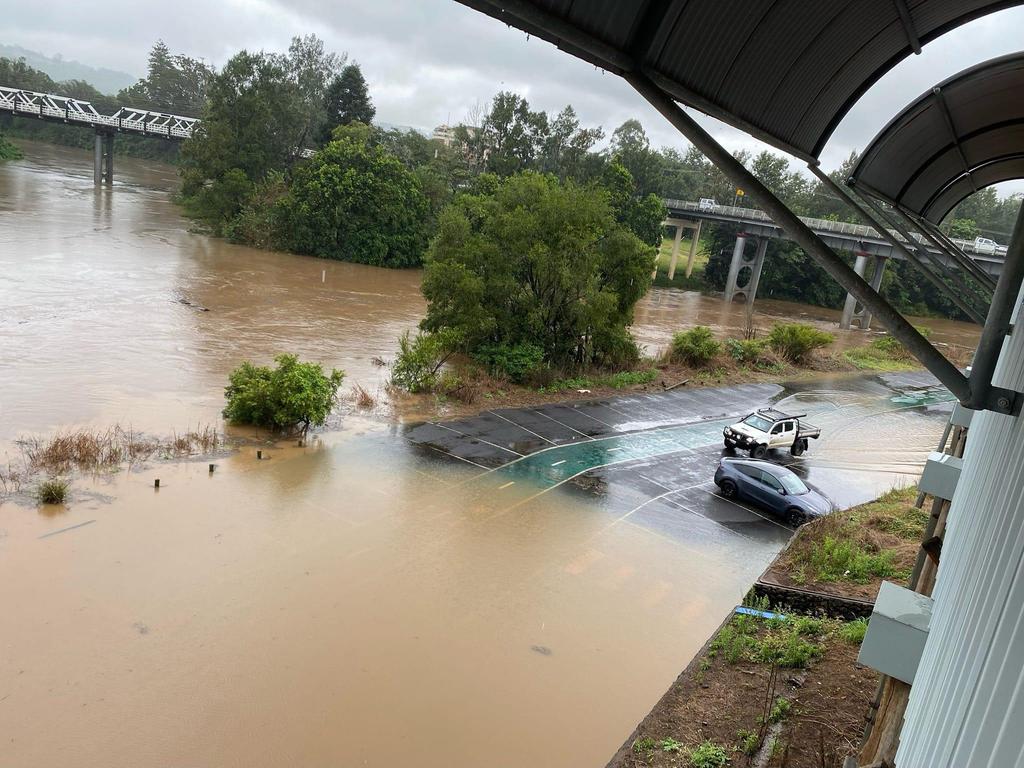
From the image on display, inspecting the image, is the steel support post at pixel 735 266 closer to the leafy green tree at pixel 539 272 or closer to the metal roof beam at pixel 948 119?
the leafy green tree at pixel 539 272

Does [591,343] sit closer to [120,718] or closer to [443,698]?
[443,698]

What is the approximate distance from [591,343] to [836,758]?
2218cm

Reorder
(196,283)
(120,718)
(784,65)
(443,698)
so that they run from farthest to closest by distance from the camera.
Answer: (196,283) < (443,698) < (120,718) < (784,65)

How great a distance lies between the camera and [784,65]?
6012mm

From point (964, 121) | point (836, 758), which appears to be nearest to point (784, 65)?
point (964, 121)

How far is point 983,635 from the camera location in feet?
10.0

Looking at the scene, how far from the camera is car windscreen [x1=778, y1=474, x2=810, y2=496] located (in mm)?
17578

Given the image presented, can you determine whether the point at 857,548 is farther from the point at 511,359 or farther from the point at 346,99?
the point at 346,99

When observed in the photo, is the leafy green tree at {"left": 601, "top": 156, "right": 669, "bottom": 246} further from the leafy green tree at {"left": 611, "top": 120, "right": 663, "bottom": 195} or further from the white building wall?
the white building wall

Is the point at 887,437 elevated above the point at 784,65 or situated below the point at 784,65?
below

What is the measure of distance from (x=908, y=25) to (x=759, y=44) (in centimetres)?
179

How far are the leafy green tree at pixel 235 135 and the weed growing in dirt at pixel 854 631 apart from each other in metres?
53.2

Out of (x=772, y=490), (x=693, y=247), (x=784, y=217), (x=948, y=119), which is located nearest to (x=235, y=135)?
(x=693, y=247)

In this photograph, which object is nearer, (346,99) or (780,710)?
(780,710)
